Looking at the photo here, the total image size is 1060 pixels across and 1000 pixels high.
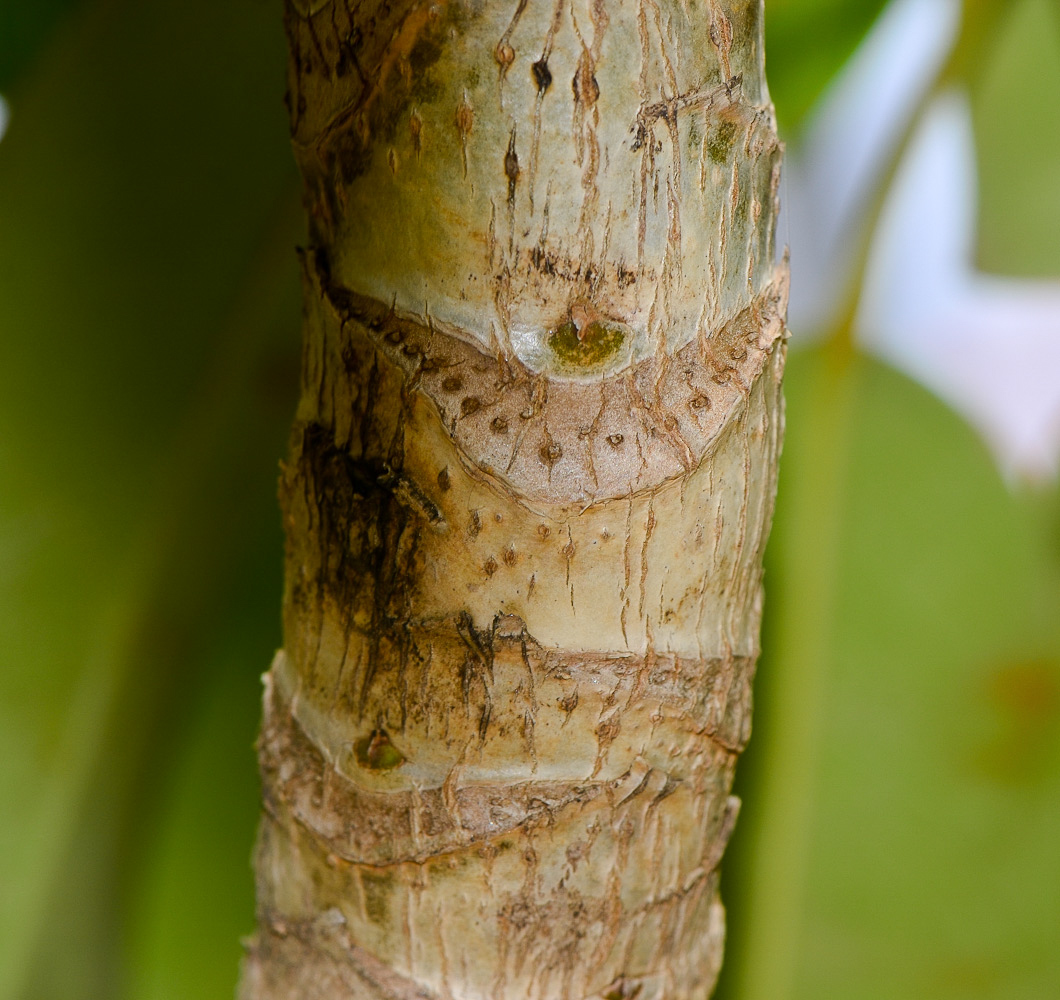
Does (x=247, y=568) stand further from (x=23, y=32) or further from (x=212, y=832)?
(x=23, y=32)

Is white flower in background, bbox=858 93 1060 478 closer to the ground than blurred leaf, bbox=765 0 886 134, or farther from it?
closer to the ground

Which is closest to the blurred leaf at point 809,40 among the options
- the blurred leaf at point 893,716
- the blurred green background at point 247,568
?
the blurred green background at point 247,568

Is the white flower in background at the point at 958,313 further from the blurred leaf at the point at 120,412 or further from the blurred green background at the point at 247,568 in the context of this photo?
the blurred leaf at the point at 120,412

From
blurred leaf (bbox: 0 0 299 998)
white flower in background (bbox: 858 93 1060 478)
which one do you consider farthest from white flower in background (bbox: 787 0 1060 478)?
blurred leaf (bbox: 0 0 299 998)

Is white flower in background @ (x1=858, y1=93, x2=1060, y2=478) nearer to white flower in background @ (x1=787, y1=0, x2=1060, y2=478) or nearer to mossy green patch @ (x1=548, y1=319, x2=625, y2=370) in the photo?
white flower in background @ (x1=787, y1=0, x2=1060, y2=478)

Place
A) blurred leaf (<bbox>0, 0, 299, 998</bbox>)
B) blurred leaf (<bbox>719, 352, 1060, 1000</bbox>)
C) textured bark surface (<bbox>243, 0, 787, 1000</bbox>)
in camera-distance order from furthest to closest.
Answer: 1. blurred leaf (<bbox>719, 352, 1060, 1000</bbox>)
2. blurred leaf (<bbox>0, 0, 299, 998</bbox>)
3. textured bark surface (<bbox>243, 0, 787, 1000</bbox>)

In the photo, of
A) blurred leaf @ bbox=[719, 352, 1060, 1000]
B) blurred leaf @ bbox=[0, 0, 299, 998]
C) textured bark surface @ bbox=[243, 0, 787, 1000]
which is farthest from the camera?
blurred leaf @ bbox=[719, 352, 1060, 1000]

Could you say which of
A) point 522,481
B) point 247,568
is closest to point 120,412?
point 247,568

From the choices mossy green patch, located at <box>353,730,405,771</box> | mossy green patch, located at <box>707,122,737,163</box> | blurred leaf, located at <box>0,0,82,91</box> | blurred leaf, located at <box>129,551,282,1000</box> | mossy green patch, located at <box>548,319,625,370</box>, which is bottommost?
blurred leaf, located at <box>129,551,282,1000</box>
